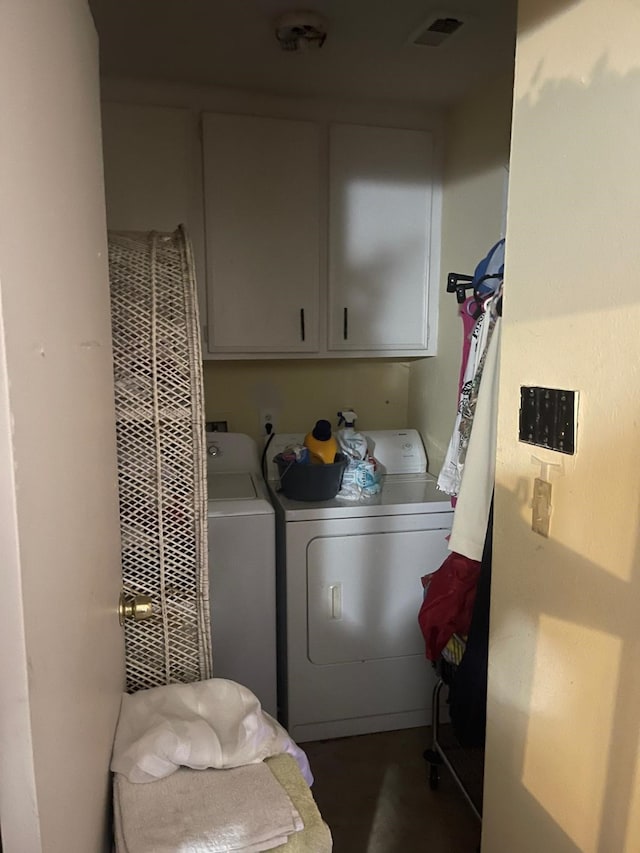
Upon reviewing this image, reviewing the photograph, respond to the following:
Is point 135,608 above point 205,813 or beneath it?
above

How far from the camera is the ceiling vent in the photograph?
1660 mm

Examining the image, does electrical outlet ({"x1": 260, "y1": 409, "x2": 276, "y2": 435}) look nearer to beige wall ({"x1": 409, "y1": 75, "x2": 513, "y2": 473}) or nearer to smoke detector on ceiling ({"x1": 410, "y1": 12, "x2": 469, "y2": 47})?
beige wall ({"x1": 409, "y1": 75, "x2": 513, "y2": 473})

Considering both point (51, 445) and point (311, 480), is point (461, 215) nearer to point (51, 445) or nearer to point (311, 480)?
point (311, 480)

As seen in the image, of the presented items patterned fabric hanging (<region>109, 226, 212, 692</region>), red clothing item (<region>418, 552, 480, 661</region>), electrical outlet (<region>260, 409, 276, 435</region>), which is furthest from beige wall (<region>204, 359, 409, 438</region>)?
patterned fabric hanging (<region>109, 226, 212, 692</region>)

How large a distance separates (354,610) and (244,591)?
16.2 inches

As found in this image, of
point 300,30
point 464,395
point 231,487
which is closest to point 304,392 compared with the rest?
point 231,487

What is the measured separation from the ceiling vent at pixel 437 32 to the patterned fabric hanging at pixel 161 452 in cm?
107

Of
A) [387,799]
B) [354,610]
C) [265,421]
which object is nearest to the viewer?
[387,799]

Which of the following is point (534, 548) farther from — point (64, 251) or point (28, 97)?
point (28, 97)

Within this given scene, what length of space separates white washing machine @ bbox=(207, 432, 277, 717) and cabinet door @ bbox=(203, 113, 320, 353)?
697 millimetres

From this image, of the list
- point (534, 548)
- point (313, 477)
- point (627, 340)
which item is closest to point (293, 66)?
point (313, 477)

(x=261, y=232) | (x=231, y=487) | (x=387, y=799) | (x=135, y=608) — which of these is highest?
(x=261, y=232)

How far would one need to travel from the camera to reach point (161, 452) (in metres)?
1.14

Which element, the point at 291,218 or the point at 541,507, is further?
the point at 291,218
